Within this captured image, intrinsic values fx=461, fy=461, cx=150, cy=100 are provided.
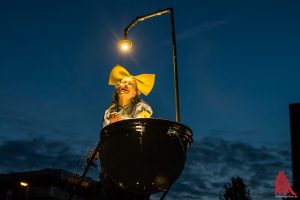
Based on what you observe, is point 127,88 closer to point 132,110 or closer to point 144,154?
point 132,110

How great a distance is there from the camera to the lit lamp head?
4035mm

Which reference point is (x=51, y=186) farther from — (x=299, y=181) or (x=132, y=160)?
(x=132, y=160)

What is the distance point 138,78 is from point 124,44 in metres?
0.35

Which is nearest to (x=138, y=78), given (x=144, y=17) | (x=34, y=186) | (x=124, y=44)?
(x=124, y=44)

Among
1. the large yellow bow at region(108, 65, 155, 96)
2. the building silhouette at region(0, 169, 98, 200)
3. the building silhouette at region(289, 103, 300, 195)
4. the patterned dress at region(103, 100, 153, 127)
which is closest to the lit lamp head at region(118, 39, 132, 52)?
the large yellow bow at region(108, 65, 155, 96)

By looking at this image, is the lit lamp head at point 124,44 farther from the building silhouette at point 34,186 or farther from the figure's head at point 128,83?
the building silhouette at point 34,186

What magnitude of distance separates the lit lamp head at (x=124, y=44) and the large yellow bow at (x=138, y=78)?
188 mm

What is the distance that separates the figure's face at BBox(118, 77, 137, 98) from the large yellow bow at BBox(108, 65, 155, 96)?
40 millimetres

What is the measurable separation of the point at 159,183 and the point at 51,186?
5684cm

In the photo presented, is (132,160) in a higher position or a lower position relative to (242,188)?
lower

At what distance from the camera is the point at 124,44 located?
4.04 meters

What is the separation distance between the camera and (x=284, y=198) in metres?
30.2

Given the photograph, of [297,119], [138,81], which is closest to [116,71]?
[138,81]

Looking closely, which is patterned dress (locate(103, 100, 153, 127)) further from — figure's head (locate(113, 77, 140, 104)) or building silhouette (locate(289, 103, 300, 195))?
building silhouette (locate(289, 103, 300, 195))
